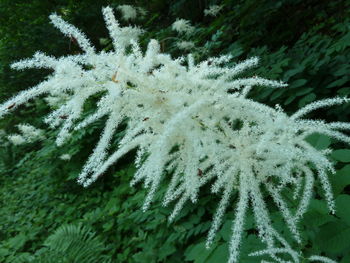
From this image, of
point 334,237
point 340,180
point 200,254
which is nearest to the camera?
point 334,237

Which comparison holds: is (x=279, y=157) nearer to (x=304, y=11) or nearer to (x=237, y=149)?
(x=237, y=149)

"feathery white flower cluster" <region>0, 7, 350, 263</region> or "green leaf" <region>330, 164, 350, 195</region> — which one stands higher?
"feathery white flower cluster" <region>0, 7, 350, 263</region>

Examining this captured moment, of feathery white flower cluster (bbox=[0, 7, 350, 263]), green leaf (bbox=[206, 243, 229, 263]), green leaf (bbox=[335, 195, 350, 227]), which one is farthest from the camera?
green leaf (bbox=[206, 243, 229, 263])

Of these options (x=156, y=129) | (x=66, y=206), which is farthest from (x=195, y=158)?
(x=66, y=206)

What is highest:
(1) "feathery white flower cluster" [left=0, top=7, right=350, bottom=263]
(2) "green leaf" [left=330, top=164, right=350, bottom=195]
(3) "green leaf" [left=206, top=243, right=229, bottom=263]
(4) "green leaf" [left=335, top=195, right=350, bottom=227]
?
(1) "feathery white flower cluster" [left=0, top=7, right=350, bottom=263]

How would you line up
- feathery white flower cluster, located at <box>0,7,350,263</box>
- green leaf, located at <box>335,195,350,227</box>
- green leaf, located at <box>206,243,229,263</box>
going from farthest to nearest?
green leaf, located at <box>206,243,229,263</box> < green leaf, located at <box>335,195,350,227</box> < feathery white flower cluster, located at <box>0,7,350,263</box>

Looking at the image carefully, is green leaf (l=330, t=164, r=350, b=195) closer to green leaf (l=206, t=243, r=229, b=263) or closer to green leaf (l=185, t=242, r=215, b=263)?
green leaf (l=206, t=243, r=229, b=263)

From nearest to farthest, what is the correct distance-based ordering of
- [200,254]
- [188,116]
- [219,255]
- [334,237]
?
[188,116]
[334,237]
[219,255]
[200,254]

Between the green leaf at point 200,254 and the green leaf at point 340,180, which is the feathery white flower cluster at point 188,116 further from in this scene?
the green leaf at point 200,254

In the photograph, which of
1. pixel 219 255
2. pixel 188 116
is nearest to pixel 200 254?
pixel 219 255

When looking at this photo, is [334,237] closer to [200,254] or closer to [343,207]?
[343,207]

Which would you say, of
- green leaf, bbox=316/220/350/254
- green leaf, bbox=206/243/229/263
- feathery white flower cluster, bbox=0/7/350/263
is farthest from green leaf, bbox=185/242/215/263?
green leaf, bbox=316/220/350/254
